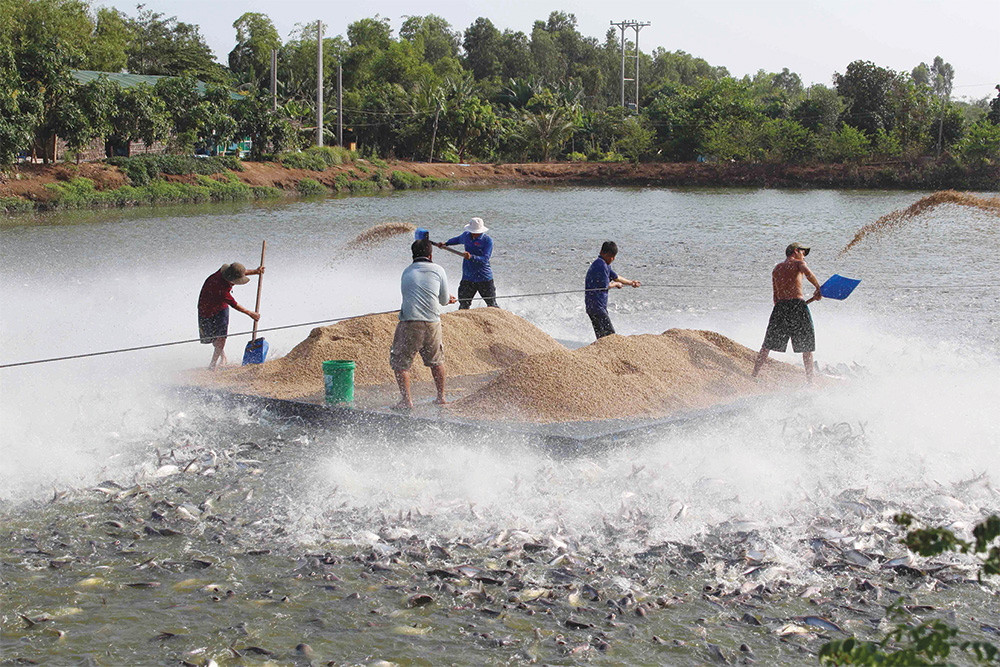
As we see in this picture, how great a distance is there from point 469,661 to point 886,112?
73.9m

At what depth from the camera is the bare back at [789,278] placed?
10672 mm

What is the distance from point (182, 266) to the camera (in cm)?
2616

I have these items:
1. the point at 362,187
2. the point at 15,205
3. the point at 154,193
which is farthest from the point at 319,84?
the point at 15,205

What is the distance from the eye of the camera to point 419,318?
9.23 metres

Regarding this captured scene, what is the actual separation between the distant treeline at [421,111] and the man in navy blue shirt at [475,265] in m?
33.2

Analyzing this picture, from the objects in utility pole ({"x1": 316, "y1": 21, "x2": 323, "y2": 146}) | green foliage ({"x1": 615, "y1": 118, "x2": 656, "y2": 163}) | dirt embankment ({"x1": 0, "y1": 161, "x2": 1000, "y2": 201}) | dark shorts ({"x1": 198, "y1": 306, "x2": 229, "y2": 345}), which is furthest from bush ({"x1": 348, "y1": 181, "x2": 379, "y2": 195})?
dark shorts ({"x1": 198, "y1": 306, "x2": 229, "y2": 345})

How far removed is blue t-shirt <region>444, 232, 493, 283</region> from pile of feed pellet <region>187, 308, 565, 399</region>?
1488mm

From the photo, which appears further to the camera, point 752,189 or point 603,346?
point 752,189

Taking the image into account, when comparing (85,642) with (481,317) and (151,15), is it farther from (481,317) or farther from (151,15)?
(151,15)

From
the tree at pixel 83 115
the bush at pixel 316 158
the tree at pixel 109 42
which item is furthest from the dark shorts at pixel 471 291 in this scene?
the tree at pixel 109 42

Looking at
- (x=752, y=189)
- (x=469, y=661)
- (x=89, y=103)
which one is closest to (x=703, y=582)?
(x=469, y=661)

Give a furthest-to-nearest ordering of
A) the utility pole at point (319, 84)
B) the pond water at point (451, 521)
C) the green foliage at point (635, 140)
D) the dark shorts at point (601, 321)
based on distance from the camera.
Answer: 1. the green foliage at point (635, 140)
2. the utility pole at point (319, 84)
3. the dark shorts at point (601, 321)
4. the pond water at point (451, 521)

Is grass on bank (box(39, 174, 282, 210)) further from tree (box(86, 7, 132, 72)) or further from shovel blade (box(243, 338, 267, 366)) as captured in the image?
shovel blade (box(243, 338, 267, 366))

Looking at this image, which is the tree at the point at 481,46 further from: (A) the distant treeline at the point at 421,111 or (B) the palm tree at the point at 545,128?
(B) the palm tree at the point at 545,128
